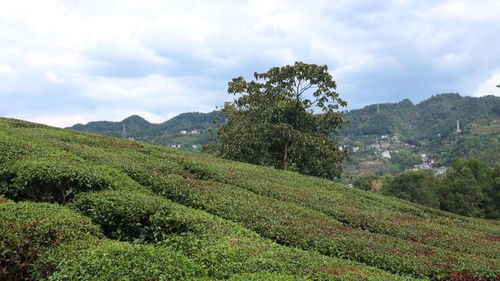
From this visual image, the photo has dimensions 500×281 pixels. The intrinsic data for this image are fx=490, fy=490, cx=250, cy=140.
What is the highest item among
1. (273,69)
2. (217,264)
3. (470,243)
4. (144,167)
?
(273,69)

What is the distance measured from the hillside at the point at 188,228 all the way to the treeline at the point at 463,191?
134 ft

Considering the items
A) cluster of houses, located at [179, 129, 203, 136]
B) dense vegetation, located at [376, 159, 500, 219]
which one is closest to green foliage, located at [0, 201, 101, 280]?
dense vegetation, located at [376, 159, 500, 219]

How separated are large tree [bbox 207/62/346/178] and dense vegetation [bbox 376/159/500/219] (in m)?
28.2

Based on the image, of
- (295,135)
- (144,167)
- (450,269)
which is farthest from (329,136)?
(450,269)

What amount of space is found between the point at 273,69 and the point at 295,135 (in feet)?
22.4

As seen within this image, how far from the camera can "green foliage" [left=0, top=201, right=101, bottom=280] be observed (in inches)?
378

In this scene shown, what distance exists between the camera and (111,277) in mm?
8164

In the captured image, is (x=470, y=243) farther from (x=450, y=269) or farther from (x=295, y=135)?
(x=295, y=135)

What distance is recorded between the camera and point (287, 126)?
39.6 m

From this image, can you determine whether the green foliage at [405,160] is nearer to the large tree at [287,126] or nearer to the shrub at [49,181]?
the large tree at [287,126]

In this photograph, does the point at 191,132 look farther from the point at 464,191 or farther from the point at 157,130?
the point at 464,191

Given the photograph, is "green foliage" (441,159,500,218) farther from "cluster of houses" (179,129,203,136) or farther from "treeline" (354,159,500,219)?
"cluster of houses" (179,129,203,136)

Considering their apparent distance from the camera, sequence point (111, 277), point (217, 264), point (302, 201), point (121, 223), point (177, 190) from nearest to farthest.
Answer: point (111, 277)
point (217, 264)
point (121, 223)
point (177, 190)
point (302, 201)

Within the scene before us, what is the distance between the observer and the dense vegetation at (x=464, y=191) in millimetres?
62281
